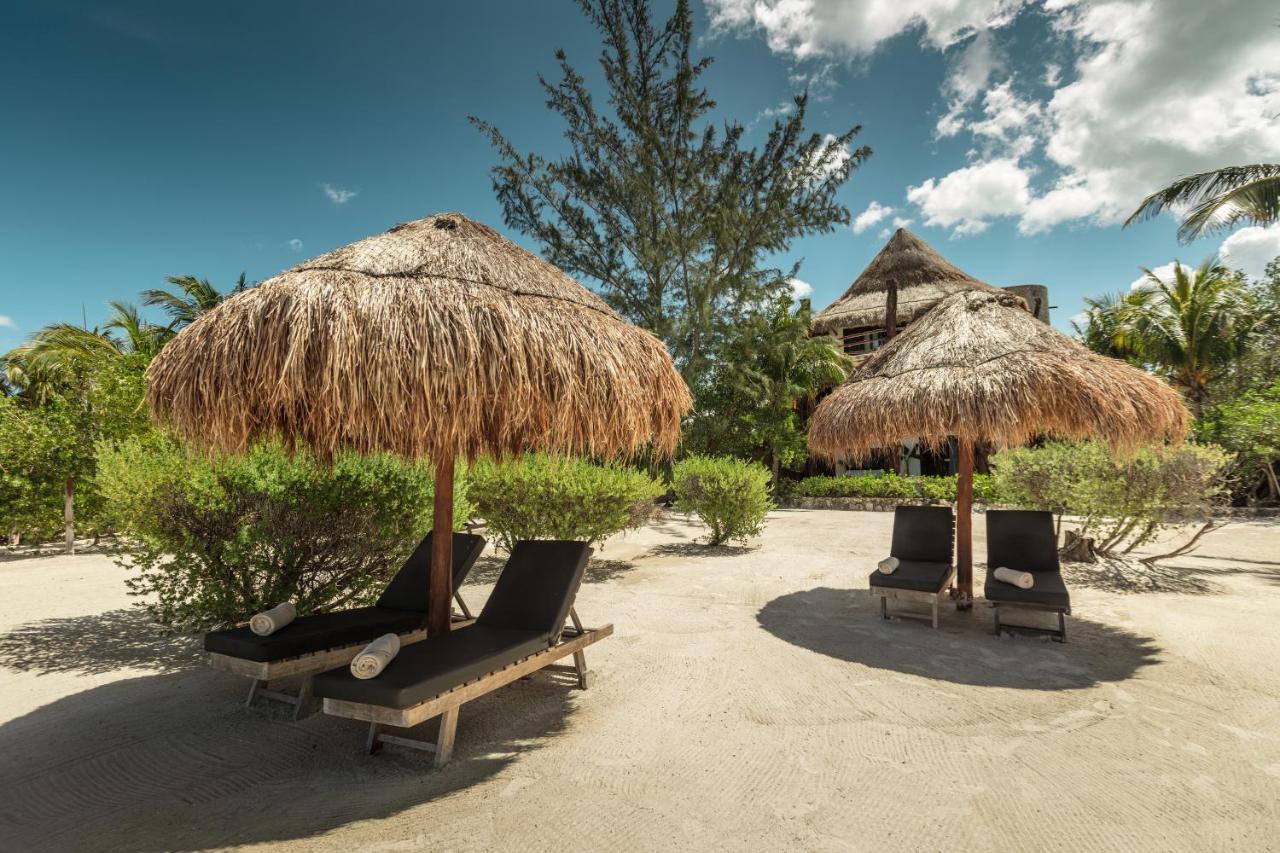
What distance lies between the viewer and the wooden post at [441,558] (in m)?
3.73

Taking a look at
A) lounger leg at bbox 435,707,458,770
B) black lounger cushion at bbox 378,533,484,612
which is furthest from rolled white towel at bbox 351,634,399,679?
black lounger cushion at bbox 378,533,484,612

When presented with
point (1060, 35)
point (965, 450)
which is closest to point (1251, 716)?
point (965, 450)

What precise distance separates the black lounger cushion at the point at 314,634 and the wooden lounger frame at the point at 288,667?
0.03 metres

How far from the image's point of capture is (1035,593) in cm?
466

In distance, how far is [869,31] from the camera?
11.9 meters

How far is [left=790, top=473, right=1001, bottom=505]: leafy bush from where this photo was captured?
16.5m

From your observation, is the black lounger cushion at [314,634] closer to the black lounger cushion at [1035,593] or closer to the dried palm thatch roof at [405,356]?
the dried palm thatch roof at [405,356]

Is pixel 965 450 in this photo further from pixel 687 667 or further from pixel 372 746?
pixel 372 746

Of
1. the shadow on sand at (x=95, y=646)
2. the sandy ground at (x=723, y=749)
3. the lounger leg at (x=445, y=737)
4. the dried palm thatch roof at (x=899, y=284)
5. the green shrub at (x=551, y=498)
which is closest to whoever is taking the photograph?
the sandy ground at (x=723, y=749)

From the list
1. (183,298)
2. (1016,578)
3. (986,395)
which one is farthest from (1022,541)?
(183,298)

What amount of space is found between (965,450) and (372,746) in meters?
5.54

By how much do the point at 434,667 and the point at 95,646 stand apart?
13.9 feet

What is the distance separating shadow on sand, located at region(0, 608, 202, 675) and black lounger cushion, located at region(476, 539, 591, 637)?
8.72 feet

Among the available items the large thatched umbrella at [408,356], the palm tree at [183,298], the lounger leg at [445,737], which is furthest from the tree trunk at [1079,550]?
the palm tree at [183,298]
